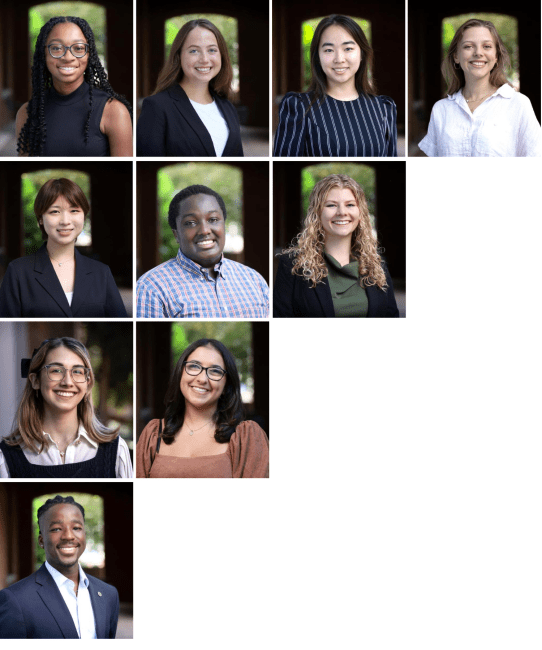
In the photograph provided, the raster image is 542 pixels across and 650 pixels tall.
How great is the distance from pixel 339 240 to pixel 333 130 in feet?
1.14

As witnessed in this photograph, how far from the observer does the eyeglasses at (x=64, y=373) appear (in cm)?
186

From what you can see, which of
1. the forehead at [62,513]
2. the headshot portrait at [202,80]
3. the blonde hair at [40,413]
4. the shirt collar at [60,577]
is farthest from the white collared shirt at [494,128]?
the shirt collar at [60,577]

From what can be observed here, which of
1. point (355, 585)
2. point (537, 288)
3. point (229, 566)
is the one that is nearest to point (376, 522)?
point (355, 585)

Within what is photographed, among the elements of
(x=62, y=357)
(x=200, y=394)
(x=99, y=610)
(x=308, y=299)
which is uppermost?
(x=308, y=299)

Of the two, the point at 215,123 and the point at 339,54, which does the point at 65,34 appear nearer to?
the point at 215,123

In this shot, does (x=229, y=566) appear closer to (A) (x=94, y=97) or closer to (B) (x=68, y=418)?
(B) (x=68, y=418)

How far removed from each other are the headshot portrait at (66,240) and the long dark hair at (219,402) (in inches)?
9.9

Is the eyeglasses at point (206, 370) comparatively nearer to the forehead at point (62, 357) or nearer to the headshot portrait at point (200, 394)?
the headshot portrait at point (200, 394)

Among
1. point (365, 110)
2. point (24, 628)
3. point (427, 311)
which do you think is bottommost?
point (24, 628)

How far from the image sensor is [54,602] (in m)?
1.85

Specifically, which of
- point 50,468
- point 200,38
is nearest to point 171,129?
point 200,38

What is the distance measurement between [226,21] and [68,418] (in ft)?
4.43

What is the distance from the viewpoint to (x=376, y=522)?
183 cm

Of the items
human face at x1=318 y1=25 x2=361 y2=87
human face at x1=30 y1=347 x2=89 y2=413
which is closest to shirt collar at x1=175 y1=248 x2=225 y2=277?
human face at x1=30 y1=347 x2=89 y2=413
